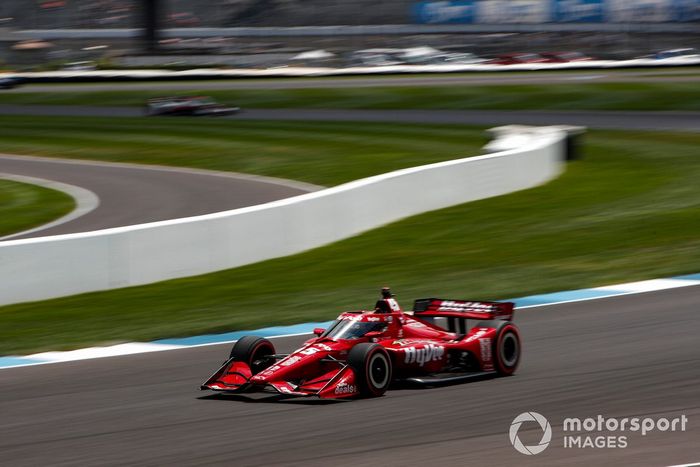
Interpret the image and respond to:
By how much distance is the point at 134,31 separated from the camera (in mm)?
72125

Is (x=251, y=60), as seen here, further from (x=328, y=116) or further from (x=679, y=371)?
(x=679, y=371)

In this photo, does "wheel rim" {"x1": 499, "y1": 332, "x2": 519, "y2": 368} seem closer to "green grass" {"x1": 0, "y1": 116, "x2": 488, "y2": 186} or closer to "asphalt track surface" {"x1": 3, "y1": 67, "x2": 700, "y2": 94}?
"green grass" {"x1": 0, "y1": 116, "x2": 488, "y2": 186}

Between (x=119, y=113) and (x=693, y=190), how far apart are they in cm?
2385

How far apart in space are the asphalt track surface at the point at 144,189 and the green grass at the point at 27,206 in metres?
0.55

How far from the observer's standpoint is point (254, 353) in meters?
7.99

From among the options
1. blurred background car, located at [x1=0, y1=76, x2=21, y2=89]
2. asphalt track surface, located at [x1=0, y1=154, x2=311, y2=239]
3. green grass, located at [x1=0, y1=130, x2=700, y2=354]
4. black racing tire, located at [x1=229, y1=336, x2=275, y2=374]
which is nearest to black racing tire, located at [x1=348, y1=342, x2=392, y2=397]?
black racing tire, located at [x1=229, y1=336, x2=275, y2=374]

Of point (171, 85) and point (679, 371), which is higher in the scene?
point (171, 85)

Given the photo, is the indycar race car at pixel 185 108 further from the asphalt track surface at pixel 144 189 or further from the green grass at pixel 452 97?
the asphalt track surface at pixel 144 189

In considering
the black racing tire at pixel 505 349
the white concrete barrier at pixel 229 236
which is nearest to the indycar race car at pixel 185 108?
the white concrete barrier at pixel 229 236

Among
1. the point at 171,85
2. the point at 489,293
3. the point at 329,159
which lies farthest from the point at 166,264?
the point at 171,85

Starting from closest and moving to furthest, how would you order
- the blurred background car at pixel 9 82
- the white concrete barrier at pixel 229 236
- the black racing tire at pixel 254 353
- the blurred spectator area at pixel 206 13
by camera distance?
the black racing tire at pixel 254 353 → the white concrete barrier at pixel 229 236 → the blurred background car at pixel 9 82 → the blurred spectator area at pixel 206 13

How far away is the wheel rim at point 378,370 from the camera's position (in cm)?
757

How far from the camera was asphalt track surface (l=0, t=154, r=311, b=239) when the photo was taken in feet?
60.7

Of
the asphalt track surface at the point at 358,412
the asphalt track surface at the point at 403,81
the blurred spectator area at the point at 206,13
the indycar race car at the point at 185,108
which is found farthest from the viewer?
the blurred spectator area at the point at 206,13
